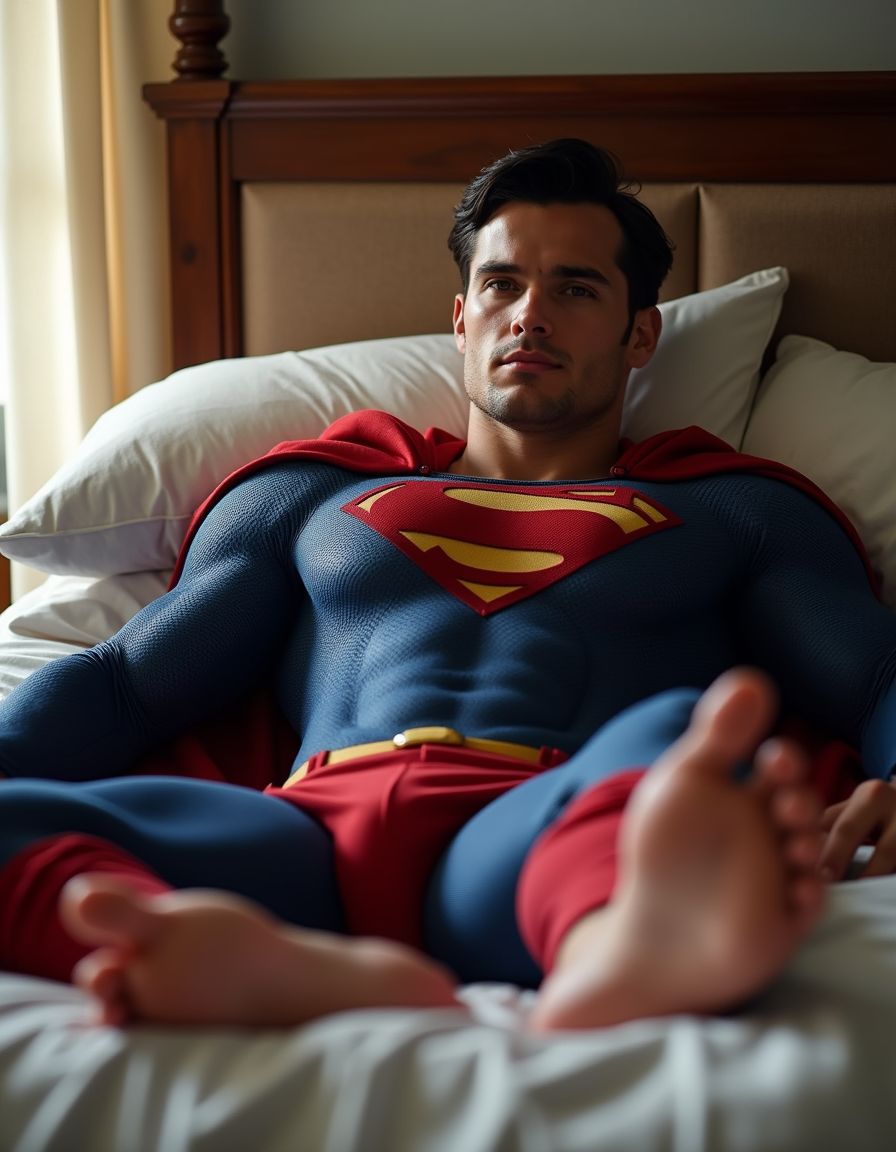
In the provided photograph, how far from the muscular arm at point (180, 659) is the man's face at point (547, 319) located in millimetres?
318

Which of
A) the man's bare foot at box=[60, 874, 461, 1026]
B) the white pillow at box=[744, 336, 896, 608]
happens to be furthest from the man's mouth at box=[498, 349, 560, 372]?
the man's bare foot at box=[60, 874, 461, 1026]

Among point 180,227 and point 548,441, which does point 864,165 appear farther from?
point 180,227

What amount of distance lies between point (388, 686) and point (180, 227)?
125 centimetres

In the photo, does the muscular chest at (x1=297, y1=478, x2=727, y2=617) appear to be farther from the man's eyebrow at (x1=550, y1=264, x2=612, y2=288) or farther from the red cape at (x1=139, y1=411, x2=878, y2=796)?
the man's eyebrow at (x1=550, y1=264, x2=612, y2=288)

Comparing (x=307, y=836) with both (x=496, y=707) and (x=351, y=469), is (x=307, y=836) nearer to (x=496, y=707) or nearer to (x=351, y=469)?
(x=496, y=707)

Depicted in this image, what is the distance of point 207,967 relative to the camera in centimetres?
77

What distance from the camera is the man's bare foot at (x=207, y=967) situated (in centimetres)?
75

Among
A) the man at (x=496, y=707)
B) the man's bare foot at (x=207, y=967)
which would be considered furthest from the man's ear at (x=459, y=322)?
the man's bare foot at (x=207, y=967)

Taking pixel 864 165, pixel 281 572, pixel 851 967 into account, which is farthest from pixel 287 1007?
pixel 864 165

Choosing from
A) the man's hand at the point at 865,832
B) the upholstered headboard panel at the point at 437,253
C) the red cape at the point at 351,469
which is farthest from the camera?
the upholstered headboard panel at the point at 437,253

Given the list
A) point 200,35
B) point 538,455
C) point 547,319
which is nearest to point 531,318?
point 547,319

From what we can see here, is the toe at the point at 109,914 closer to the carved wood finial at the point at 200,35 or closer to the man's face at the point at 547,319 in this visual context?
the man's face at the point at 547,319

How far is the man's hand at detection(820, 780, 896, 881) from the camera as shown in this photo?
109cm

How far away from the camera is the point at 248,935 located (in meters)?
0.78
